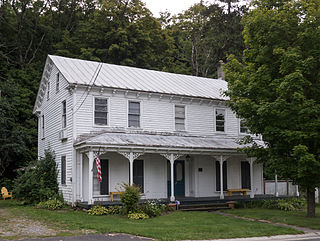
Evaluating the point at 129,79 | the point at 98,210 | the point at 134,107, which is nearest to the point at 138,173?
the point at 134,107

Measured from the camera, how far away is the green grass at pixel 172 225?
11938 millimetres

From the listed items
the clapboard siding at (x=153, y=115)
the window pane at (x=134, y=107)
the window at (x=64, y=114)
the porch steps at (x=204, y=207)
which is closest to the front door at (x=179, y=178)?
the clapboard siding at (x=153, y=115)

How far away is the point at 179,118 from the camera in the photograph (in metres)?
22.2

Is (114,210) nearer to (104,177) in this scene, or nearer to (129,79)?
(104,177)

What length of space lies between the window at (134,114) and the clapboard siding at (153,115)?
22 centimetres

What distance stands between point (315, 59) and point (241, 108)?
347 centimetres

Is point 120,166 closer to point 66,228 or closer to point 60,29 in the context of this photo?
point 66,228

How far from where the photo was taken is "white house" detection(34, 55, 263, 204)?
61.5ft

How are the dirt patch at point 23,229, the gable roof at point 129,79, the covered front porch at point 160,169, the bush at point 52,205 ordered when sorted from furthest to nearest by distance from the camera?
the gable roof at point 129,79 < the bush at point 52,205 < the covered front porch at point 160,169 < the dirt patch at point 23,229

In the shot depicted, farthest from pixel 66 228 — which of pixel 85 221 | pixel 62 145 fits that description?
pixel 62 145

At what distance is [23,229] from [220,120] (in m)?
A: 14.4

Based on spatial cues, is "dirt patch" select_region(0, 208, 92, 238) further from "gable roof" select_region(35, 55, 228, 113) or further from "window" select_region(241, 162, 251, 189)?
"window" select_region(241, 162, 251, 189)

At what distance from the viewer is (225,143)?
21.9 m

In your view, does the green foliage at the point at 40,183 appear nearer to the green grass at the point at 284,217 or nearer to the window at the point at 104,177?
the window at the point at 104,177
